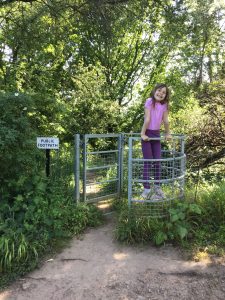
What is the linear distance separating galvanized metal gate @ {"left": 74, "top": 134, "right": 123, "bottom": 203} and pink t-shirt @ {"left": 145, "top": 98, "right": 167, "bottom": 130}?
Answer: 1.00 metres

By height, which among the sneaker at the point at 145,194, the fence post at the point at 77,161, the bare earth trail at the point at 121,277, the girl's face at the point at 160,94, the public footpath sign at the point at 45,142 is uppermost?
the girl's face at the point at 160,94

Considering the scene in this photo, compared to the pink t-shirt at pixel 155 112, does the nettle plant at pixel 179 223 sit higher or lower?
lower

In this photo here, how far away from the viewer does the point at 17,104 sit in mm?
4695

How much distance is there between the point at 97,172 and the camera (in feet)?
18.7

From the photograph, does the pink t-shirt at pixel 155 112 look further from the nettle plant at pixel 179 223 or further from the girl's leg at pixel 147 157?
the nettle plant at pixel 179 223

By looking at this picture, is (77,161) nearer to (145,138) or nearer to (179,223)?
(145,138)

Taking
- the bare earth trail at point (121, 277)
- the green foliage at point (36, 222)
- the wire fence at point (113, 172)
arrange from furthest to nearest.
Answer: the wire fence at point (113, 172) → the green foliage at point (36, 222) → the bare earth trail at point (121, 277)

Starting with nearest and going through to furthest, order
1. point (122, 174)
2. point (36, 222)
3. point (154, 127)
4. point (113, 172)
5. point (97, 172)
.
→ 1. point (36, 222)
2. point (154, 127)
3. point (97, 172)
4. point (122, 174)
5. point (113, 172)

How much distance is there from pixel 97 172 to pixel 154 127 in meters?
1.43

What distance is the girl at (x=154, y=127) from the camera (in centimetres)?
484

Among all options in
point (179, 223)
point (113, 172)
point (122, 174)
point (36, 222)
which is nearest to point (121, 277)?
point (179, 223)

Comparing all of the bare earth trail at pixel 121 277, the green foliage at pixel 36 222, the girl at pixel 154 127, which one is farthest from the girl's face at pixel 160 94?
the bare earth trail at pixel 121 277

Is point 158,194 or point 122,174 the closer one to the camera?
point 158,194

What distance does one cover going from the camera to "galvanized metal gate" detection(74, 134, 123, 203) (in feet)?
17.2
